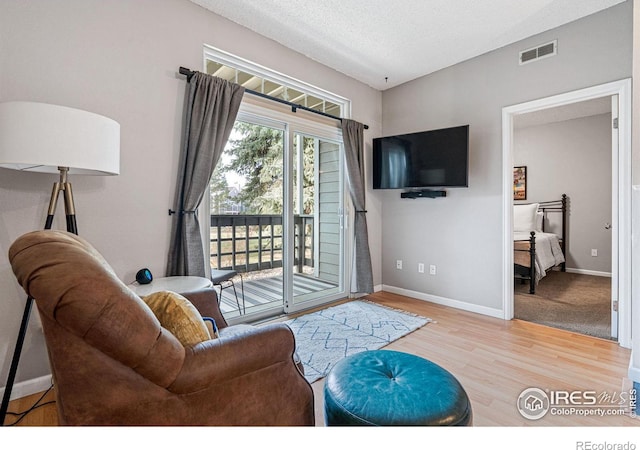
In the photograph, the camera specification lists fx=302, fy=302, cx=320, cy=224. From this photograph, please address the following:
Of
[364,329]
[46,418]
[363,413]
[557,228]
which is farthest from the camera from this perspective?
[557,228]

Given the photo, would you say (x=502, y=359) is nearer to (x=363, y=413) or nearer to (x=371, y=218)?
(x=363, y=413)

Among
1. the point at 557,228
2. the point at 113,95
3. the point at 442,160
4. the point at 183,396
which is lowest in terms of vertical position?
the point at 183,396

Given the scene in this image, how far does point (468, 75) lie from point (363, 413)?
3552 mm

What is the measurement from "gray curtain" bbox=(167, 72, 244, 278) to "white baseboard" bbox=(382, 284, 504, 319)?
259 centimetres

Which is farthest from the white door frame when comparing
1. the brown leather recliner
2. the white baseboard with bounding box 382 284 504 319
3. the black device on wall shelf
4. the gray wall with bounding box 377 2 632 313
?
the brown leather recliner

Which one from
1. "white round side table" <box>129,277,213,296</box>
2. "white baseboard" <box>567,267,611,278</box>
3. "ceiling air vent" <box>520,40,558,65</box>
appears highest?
"ceiling air vent" <box>520,40,558,65</box>

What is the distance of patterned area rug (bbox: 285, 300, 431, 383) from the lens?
226cm

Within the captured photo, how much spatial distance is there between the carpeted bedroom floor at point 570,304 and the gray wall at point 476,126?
0.54 metres

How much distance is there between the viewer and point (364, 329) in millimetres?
2781

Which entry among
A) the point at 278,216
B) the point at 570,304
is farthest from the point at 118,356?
the point at 570,304

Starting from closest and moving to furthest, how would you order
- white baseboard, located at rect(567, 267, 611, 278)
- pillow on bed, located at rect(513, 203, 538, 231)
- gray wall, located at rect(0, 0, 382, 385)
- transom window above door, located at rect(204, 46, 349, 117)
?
gray wall, located at rect(0, 0, 382, 385), transom window above door, located at rect(204, 46, 349, 117), white baseboard, located at rect(567, 267, 611, 278), pillow on bed, located at rect(513, 203, 538, 231)

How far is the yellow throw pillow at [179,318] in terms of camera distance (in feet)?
3.39

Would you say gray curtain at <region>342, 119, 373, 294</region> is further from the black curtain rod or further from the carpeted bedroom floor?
the carpeted bedroom floor

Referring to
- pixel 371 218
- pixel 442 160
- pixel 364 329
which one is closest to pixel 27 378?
pixel 364 329
